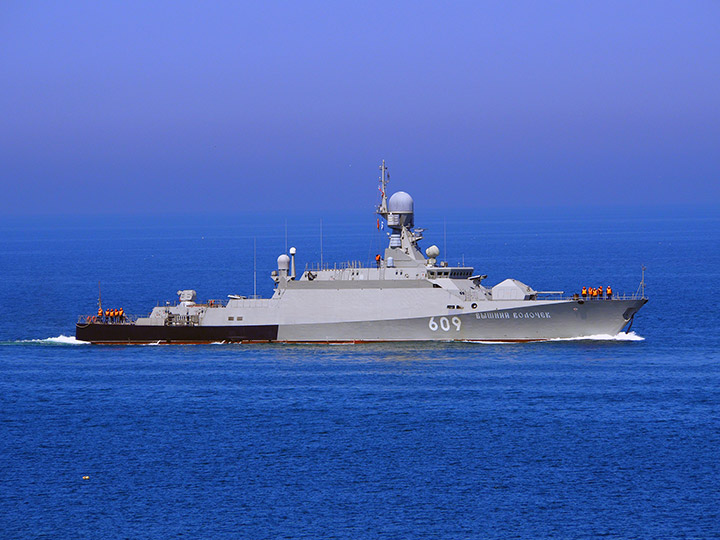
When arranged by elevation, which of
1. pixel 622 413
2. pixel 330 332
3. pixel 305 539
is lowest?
pixel 305 539

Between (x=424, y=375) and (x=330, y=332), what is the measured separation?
8404 millimetres

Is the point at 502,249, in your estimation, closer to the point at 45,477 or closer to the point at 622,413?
the point at 622,413

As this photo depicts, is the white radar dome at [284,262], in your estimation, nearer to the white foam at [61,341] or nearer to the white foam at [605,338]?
the white foam at [61,341]

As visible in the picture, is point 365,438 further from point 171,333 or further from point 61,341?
point 61,341

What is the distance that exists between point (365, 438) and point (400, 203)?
67.7ft

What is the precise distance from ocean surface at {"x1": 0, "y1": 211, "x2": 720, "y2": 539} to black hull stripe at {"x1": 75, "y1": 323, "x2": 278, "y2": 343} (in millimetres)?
946

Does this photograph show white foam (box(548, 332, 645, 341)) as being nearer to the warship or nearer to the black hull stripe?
the warship

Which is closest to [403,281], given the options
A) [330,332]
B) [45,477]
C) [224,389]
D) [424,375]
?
[330,332]

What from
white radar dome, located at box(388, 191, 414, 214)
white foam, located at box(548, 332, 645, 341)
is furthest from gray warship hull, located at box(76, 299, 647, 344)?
white radar dome, located at box(388, 191, 414, 214)

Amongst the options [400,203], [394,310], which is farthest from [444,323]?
[400,203]

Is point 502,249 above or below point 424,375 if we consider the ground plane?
above

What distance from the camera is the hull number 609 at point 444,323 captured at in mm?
51500

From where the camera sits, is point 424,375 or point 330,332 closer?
point 424,375

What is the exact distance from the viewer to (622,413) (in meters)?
38.5
